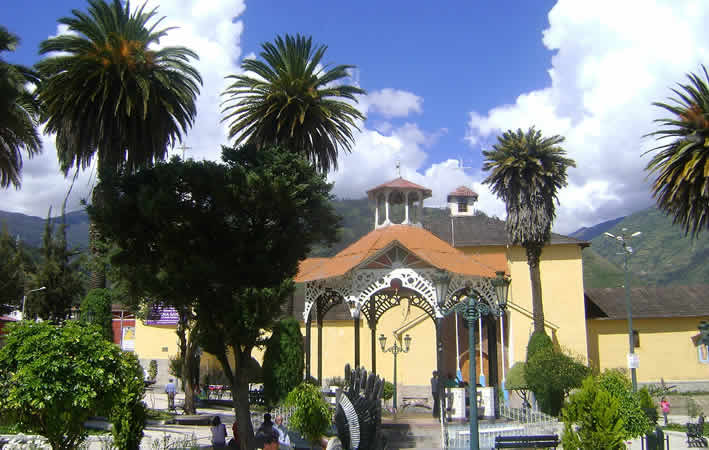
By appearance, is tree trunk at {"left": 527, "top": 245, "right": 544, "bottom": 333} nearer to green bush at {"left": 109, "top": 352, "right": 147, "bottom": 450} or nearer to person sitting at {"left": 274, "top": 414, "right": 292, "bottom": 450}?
person sitting at {"left": 274, "top": 414, "right": 292, "bottom": 450}

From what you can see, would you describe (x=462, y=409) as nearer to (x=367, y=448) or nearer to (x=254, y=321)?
(x=367, y=448)

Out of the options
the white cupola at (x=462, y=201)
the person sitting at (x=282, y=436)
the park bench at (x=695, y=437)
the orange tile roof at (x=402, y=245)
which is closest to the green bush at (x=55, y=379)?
the person sitting at (x=282, y=436)

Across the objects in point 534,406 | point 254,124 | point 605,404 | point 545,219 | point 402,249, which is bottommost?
point 534,406

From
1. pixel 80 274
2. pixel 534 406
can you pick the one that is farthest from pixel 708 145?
pixel 80 274

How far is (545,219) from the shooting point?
32031mm

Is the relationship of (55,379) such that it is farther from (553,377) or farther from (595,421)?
(553,377)

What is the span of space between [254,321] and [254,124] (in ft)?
39.4

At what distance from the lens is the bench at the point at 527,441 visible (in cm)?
1620

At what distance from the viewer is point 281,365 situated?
19.0 meters

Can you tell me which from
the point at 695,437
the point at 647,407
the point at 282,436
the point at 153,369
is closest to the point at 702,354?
the point at 695,437

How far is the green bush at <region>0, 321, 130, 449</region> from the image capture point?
10.1 meters

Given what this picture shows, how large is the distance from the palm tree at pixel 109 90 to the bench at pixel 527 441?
1483 centimetres

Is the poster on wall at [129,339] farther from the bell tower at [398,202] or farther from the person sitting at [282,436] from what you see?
the person sitting at [282,436]

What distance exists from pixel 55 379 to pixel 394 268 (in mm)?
14063
